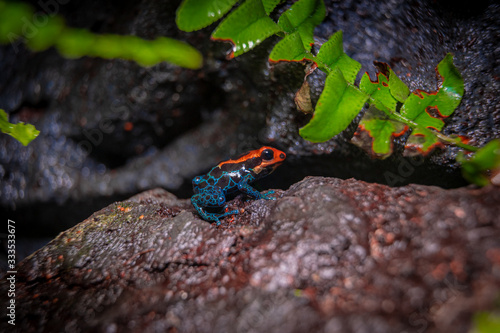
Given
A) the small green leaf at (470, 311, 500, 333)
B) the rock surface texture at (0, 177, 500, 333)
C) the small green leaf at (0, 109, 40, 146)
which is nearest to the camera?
the small green leaf at (470, 311, 500, 333)

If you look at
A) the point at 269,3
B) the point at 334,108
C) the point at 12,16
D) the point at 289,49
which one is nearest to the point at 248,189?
the point at 334,108

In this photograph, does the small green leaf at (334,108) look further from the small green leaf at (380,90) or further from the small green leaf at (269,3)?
the small green leaf at (269,3)

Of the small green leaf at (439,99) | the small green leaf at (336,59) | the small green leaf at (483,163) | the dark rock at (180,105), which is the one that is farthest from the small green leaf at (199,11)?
the small green leaf at (483,163)

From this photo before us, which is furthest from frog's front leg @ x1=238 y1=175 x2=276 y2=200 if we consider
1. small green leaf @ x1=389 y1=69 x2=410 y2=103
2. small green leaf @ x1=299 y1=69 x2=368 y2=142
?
small green leaf @ x1=389 y1=69 x2=410 y2=103

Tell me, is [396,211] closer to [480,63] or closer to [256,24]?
[256,24]

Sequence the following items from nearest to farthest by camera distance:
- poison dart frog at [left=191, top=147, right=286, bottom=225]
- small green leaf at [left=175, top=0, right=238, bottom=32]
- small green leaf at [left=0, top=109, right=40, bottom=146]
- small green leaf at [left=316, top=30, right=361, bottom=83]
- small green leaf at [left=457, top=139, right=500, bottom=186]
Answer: small green leaf at [left=457, top=139, right=500, bottom=186]
small green leaf at [left=175, top=0, right=238, bottom=32]
small green leaf at [left=316, top=30, right=361, bottom=83]
small green leaf at [left=0, top=109, right=40, bottom=146]
poison dart frog at [left=191, top=147, right=286, bottom=225]

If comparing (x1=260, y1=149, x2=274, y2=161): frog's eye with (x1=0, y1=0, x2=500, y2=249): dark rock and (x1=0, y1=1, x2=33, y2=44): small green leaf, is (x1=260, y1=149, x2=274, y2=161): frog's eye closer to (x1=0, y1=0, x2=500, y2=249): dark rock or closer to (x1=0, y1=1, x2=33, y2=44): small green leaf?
(x1=0, y1=0, x2=500, y2=249): dark rock

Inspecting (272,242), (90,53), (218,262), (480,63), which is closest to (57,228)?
(90,53)
